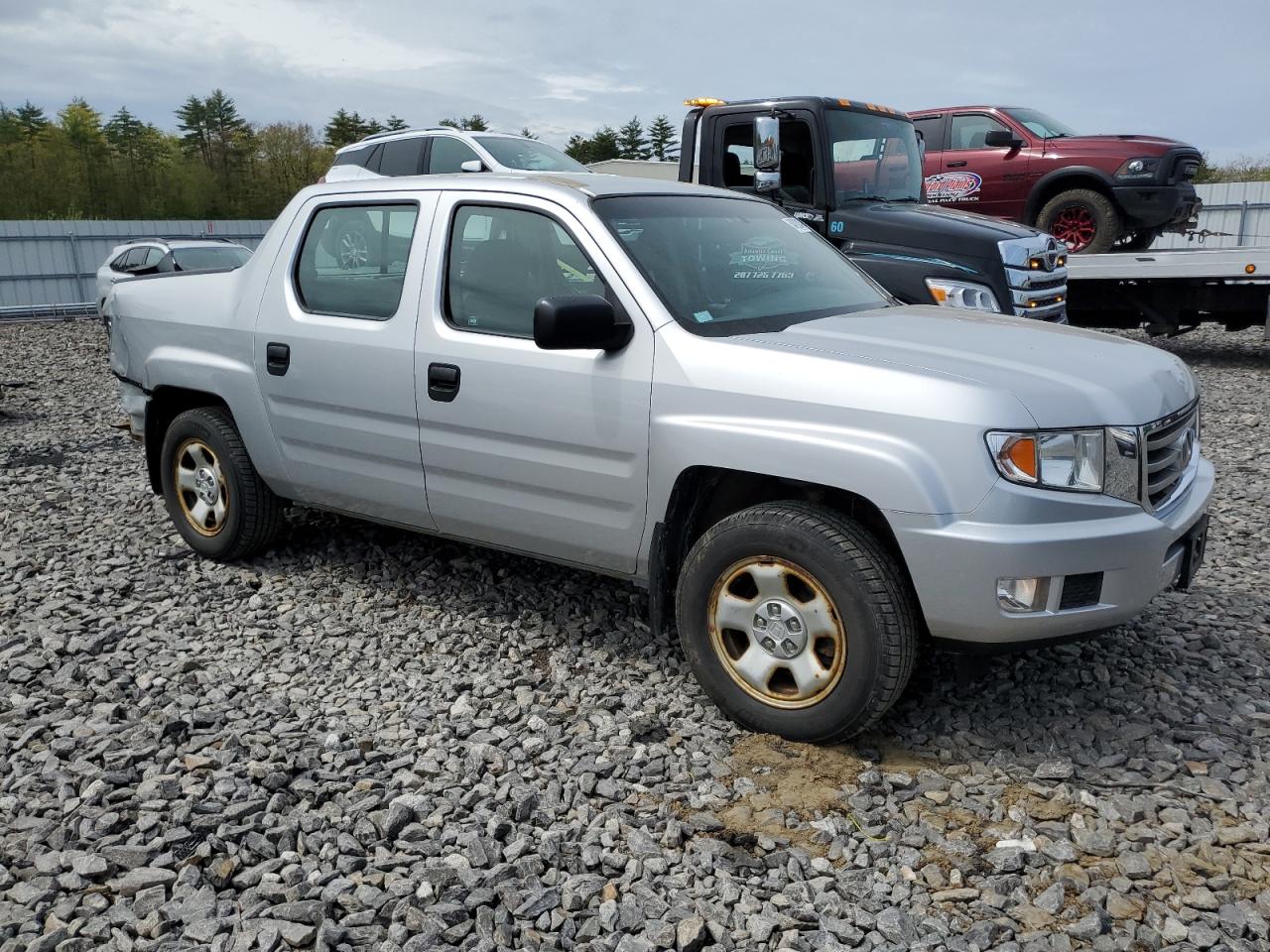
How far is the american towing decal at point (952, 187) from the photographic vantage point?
41.5 feet

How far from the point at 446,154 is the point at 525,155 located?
0.85 metres

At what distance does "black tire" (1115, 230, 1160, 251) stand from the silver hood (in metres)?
9.18

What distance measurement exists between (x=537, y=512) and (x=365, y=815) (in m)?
1.34

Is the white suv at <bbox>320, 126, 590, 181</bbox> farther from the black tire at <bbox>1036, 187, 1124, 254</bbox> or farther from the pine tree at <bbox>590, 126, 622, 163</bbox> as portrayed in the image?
the pine tree at <bbox>590, 126, 622, 163</bbox>

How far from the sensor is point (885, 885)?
117 inches

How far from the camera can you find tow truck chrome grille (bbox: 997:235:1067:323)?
8.59 metres

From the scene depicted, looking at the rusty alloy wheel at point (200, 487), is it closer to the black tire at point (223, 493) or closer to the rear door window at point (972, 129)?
the black tire at point (223, 493)

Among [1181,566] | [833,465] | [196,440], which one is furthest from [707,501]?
[196,440]

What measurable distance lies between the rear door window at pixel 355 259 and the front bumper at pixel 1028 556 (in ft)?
7.89

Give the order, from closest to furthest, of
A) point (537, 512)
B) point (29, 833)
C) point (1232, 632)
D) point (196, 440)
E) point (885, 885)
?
point (885, 885)
point (29, 833)
point (537, 512)
point (1232, 632)
point (196, 440)

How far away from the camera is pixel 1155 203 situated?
11.9m

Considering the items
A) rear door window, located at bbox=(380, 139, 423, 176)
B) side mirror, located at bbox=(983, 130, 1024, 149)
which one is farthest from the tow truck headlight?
rear door window, located at bbox=(380, 139, 423, 176)

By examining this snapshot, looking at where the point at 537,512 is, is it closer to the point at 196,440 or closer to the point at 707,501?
the point at 707,501

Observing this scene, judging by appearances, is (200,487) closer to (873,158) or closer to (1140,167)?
(873,158)
